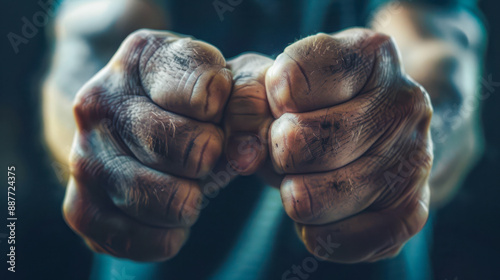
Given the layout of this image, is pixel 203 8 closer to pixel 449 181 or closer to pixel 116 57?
pixel 116 57

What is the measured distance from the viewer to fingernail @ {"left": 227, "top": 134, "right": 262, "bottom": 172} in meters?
0.39

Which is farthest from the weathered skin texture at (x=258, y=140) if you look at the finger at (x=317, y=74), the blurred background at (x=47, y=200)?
the blurred background at (x=47, y=200)

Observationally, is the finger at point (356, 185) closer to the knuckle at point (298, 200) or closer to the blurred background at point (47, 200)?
the knuckle at point (298, 200)

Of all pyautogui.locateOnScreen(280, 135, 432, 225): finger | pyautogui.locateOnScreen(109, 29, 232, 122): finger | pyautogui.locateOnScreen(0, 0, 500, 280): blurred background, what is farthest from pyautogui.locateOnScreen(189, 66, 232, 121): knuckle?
pyautogui.locateOnScreen(0, 0, 500, 280): blurred background

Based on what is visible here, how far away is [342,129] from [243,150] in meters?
0.12

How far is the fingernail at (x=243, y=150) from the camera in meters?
0.39

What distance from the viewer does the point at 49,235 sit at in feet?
1.75

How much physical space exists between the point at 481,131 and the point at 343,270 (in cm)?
44

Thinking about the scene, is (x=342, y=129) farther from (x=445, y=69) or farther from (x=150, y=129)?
(x=445, y=69)

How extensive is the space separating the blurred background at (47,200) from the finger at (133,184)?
0.49 ft

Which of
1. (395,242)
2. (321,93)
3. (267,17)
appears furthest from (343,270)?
(267,17)

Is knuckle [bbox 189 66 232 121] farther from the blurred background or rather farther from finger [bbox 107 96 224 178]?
the blurred background

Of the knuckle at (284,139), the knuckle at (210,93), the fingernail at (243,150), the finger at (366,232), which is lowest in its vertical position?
the finger at (366,232)

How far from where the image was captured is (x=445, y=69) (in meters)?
0.65
